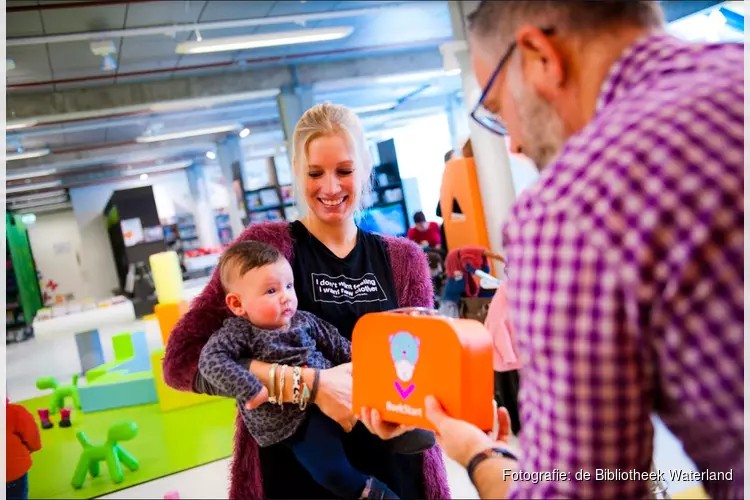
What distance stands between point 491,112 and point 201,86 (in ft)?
37.9

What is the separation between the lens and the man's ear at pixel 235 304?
1.66 meters

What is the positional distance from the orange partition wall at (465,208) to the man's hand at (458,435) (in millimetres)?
5942

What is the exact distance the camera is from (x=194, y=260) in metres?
18.1

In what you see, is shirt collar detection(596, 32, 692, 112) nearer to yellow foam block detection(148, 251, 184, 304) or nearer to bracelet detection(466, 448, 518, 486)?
bracelet detection(466, 448, 518, 486)

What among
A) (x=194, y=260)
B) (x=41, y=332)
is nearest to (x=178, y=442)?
(x=41, y=332)

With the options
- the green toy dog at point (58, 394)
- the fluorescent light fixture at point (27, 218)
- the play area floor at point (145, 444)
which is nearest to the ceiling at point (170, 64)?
the green toy dog at point (58, 394)

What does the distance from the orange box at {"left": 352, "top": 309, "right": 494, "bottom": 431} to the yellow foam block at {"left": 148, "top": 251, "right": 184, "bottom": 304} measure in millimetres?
5873

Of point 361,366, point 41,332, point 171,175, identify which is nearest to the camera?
point 361,366

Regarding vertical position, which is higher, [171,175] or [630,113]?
[171,175]

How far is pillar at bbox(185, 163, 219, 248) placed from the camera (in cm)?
2275

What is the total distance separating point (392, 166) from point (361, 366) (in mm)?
9598

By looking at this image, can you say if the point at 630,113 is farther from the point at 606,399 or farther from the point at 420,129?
the point at 420,129

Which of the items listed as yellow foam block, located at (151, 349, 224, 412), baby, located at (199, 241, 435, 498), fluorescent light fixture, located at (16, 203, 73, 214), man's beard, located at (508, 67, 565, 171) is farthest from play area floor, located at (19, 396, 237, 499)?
fluorescent light fixture, located at (16, 203, 73, 214)

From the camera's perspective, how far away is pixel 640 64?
0.72m
